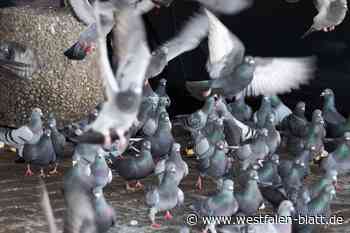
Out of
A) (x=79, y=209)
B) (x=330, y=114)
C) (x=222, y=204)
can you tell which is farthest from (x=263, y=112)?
(x=79, y=209)

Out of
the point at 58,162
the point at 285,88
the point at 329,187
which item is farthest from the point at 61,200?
the point at 285,88

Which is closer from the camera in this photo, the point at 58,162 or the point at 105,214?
the point at 105,214

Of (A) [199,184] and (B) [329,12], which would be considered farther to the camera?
(A) [199,184]

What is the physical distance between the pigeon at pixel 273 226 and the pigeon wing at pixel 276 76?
105 inches

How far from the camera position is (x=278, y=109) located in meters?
8.73

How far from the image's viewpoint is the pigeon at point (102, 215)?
5902 mm

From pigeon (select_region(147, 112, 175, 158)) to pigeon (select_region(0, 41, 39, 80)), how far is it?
5.73 feet

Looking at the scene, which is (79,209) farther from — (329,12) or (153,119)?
(329,12)

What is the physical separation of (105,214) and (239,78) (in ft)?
6.70

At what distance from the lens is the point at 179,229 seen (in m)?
6.48

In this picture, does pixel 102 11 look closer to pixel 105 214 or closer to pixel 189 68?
pixel 105 214

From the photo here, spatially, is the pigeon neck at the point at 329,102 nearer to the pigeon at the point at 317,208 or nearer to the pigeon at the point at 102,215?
the pigeon at the point at 317,208

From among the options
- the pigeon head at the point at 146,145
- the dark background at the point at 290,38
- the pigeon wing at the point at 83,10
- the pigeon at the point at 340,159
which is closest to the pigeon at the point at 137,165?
the pigeon head at the point at 146,145

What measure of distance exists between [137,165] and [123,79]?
1852 millimetres
